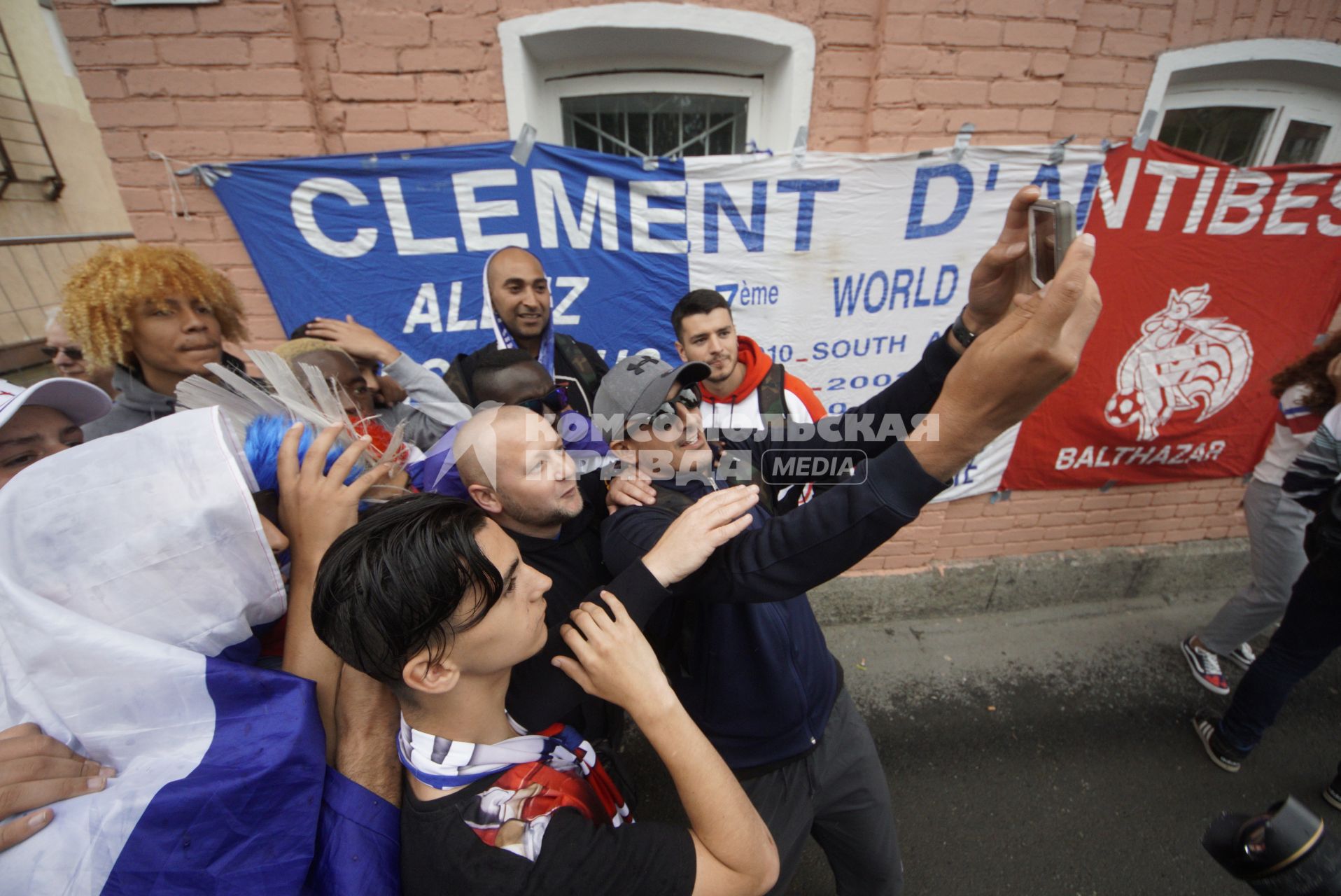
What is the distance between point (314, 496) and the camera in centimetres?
106

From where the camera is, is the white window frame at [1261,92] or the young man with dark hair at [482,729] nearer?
Answer: the young man with dark hair at [482,729]

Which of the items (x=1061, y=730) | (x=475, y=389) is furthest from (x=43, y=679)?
(x=1061, y=730)

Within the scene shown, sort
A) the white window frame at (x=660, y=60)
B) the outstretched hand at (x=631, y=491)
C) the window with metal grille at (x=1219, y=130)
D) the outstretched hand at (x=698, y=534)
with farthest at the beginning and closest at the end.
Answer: the window with metal grille at (x=1219, y=130) < the white window frame at (x=660, y=60) < the outstretched hand at (x=631, y=491) < the outstretched hand at (x=698, y=534)

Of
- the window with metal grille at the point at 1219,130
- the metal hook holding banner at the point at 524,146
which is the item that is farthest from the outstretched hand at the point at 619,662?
the window with metal grille at the point at 1219,130

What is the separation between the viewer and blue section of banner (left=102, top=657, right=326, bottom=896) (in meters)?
0.76

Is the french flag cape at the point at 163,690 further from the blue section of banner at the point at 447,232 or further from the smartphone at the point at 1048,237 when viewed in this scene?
the blue section of banner at the point at 447,232

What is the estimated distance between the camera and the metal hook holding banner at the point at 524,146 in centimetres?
234

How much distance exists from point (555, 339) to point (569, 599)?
5.06 feet

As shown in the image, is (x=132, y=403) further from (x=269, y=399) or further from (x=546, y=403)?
(x=546, y=403)

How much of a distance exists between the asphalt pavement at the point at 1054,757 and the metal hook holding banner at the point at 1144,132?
2.66 m

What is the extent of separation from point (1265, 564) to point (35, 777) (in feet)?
13.9

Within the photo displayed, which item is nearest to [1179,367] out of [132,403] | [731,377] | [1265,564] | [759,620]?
[1265,564]

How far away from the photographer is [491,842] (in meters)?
0.90

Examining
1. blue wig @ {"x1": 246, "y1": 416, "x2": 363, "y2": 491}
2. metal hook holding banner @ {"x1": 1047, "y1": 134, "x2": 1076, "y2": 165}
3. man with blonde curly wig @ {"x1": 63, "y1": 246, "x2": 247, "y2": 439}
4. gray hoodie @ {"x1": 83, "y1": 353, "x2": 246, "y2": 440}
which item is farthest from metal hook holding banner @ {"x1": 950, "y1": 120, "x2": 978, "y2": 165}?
gray hoodie @ {"x1": 83, "y1": 353, "x2": 246, "y2": 440}
